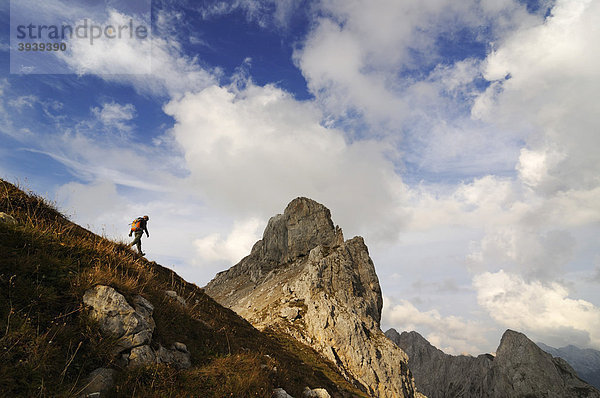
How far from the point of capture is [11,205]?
1002cm

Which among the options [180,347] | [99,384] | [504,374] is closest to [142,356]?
[99,384]

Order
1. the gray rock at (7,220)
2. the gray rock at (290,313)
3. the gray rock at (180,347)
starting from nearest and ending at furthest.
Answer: the gray rock at (7,220) → the gray rock at (180,347) → the gray rock at (290,313)

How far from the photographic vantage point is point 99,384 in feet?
19.5

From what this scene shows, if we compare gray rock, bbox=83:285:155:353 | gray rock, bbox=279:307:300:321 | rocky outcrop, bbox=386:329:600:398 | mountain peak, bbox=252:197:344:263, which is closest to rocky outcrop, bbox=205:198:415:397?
gray rock, bbox=279:307:300:321

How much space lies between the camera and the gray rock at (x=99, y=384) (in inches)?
225

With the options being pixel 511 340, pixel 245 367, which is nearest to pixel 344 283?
pixel 245 367

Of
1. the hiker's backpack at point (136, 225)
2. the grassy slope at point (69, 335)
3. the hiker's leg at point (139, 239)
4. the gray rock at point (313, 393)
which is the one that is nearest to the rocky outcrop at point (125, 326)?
the grassy slope at point (69, 335)

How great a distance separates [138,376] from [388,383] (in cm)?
4913

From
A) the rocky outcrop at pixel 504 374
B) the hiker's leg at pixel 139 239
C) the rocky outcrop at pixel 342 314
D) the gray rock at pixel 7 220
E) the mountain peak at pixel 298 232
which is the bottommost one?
the rocky outcrop at pixel 504 374

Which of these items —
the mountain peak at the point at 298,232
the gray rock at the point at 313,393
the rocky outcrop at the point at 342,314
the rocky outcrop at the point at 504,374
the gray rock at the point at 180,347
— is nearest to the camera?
the gray rock at the point at 180,347

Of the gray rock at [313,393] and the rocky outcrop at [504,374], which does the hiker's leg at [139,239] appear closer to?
the gray rock at [313,393]

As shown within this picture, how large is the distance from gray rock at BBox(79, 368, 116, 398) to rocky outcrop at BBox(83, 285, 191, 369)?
0.57m

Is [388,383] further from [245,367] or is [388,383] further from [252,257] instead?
[252,257]

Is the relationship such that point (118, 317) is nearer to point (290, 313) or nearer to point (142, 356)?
point (142, 356)
